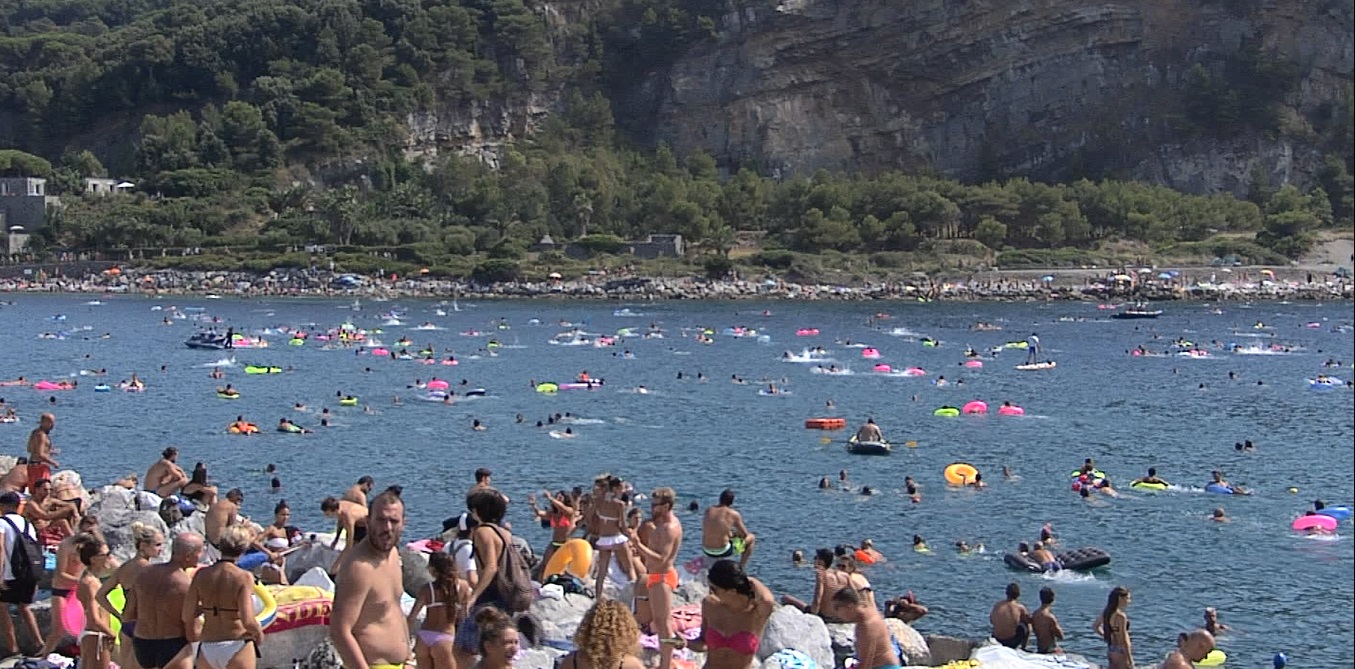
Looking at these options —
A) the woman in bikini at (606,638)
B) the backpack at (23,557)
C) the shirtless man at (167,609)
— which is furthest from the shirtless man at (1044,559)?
the woman in bikini at (606,638)

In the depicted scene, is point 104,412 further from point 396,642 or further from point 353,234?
point 353,234

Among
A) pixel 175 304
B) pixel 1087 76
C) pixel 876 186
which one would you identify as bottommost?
pixel 175 304

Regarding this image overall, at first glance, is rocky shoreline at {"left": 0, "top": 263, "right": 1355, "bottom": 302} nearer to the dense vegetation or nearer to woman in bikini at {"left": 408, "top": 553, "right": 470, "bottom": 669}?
the dense vegetation

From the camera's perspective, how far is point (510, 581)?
1223 cm

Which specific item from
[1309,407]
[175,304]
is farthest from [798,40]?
[1309,407]

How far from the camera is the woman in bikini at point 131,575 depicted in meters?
11.9

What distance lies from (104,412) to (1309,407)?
40469 mm

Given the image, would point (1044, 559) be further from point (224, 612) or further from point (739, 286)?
point (739, 286)

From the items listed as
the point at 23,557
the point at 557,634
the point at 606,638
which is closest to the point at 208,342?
the point at 557,634

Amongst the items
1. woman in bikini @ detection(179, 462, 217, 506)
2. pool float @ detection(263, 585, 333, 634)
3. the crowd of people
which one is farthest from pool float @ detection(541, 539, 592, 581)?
woman in bikini @ detection(179, 462, 217, 506)

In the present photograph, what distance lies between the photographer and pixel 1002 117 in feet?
529

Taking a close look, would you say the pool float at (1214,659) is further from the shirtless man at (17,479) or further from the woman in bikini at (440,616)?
the shirtless man at (17,479)

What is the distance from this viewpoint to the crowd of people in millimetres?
10445

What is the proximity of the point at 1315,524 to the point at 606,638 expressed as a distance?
27025 millimetres
